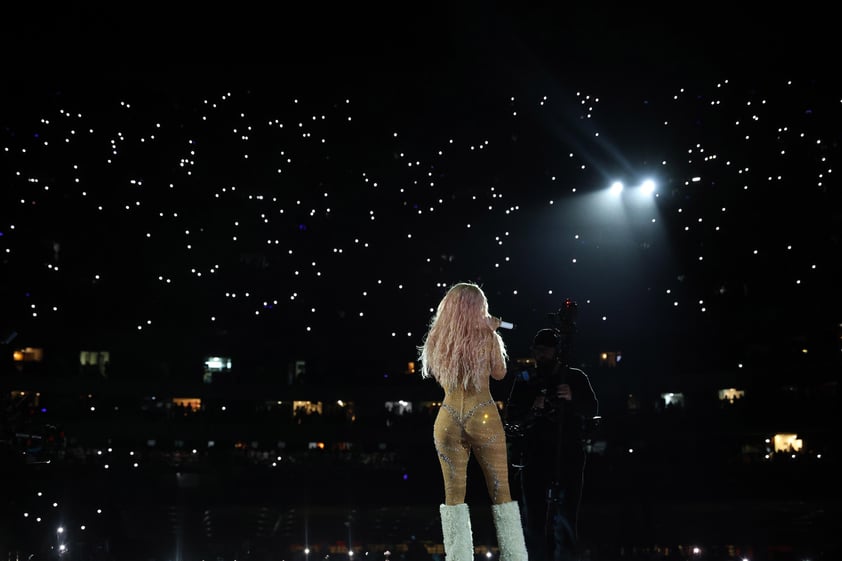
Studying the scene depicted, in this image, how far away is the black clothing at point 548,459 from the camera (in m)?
6.37

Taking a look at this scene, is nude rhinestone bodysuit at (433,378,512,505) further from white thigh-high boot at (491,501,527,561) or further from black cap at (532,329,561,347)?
black cap at (532,329,561,347)

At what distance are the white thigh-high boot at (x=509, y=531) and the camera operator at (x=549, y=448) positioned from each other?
3.65 feet

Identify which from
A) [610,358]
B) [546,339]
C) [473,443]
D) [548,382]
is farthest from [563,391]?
[610,358]

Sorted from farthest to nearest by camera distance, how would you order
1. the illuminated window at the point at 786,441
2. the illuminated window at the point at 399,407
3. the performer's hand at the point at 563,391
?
the illuminated window at the point at 399,407, the illuminated window at the point at 786,441, the performer's hand at the point at 563,391

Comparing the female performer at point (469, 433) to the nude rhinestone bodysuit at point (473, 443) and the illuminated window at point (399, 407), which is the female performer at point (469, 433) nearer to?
the nude rhinestone bodysuit at point (473, 443)

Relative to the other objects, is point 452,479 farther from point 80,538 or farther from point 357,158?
point 357,158

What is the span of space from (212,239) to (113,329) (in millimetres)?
4338

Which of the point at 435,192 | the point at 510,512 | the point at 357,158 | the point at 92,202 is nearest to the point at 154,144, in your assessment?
the point at 92,202

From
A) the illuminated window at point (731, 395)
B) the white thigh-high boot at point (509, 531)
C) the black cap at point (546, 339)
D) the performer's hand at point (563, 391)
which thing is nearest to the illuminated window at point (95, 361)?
the illuminated window at point (731, 395)

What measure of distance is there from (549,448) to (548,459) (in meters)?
0.09

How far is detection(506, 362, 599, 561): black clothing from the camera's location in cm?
637

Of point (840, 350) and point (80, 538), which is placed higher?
point (840, 350)

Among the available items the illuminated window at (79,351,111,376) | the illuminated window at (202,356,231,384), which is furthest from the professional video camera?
the illuminated window at (79,351,111,376)

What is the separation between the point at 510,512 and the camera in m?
5.18
